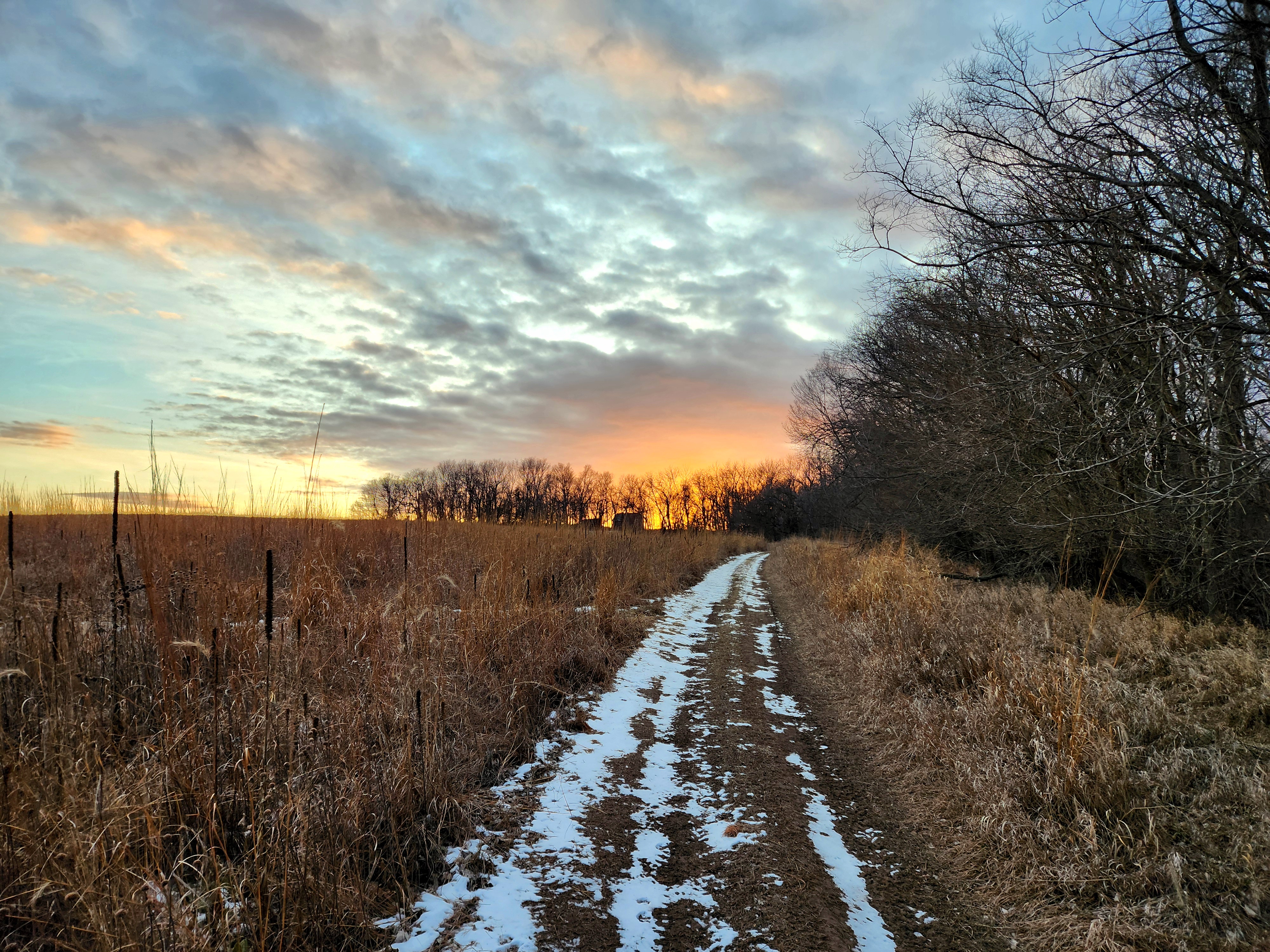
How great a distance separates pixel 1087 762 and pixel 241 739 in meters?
4.83

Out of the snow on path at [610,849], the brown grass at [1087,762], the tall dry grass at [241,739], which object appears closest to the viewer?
the tall dry grass at [241,739]

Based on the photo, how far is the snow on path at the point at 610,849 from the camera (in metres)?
2.61

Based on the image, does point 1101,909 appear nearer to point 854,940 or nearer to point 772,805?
point 854,940

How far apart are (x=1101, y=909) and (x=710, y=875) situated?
5.93 ft

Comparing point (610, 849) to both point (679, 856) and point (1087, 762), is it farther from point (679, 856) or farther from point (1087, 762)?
point (1087, 762)

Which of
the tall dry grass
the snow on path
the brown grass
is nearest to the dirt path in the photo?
the snow on path

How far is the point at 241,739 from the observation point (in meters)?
3.13

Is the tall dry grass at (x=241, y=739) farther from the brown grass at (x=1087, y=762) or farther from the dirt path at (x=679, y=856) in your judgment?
the brown grass at (x=1087, y=762)

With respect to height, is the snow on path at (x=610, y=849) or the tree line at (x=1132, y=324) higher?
A: the tree line at (x=1132, y=324)

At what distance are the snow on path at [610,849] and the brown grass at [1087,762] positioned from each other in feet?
2.42

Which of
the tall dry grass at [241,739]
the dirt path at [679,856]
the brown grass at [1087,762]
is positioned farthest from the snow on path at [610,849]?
the brown grass at [1087,762]

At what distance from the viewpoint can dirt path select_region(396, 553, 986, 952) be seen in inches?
104

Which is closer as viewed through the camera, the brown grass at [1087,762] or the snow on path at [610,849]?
the snow on path at [610,849]

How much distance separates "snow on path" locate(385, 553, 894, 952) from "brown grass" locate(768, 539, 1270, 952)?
738 mm
